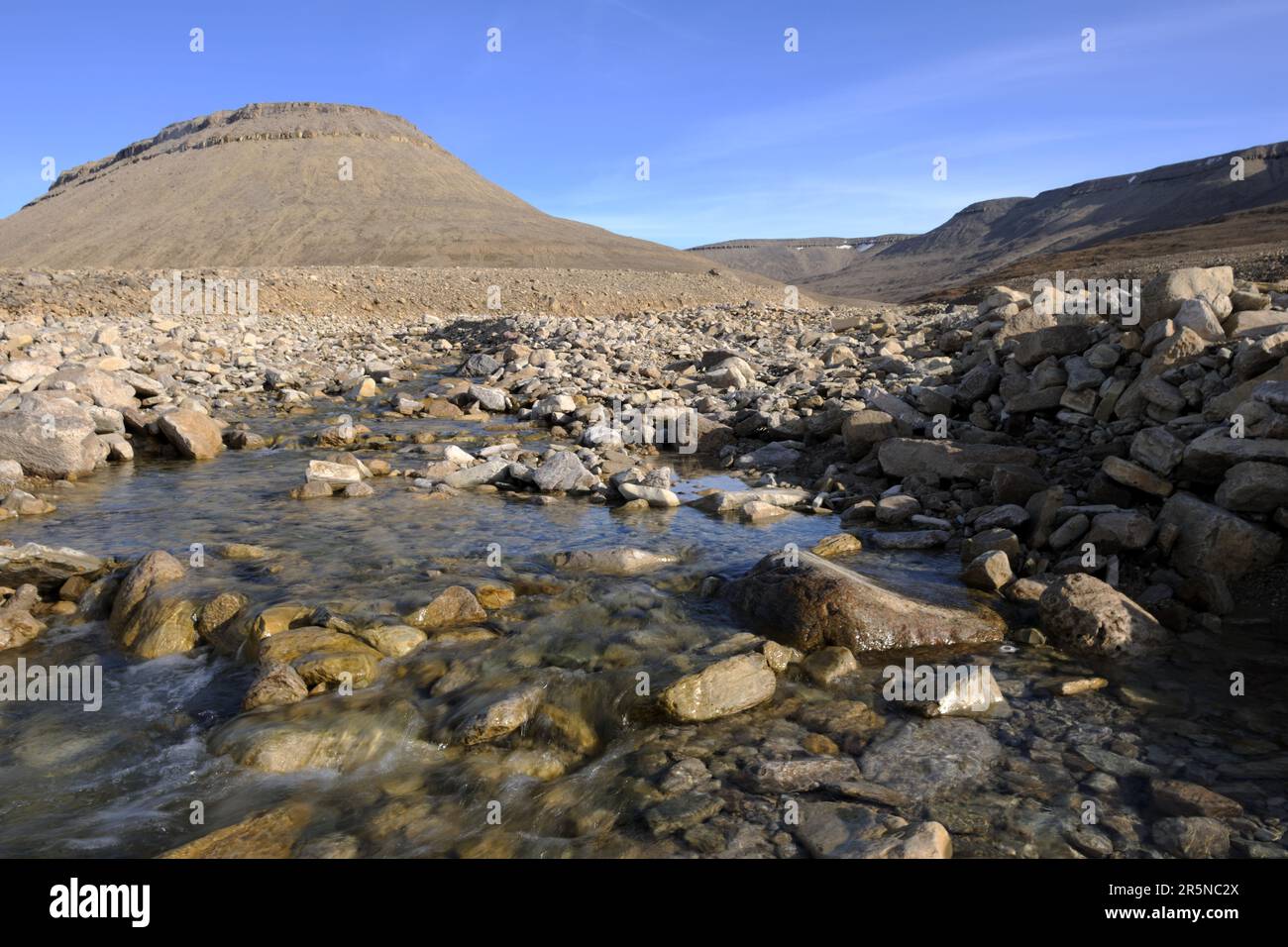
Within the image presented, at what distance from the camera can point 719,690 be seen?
440 cm

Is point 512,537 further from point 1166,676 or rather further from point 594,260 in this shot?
point 594,260

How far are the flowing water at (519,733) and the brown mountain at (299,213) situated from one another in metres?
48.8

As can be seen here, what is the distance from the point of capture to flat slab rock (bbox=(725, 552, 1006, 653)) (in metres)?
5.14

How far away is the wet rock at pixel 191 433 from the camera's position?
1041 centimetres

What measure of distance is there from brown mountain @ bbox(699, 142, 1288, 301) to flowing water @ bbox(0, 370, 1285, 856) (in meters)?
58.6

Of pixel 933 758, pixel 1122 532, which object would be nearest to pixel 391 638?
pixel 933 758

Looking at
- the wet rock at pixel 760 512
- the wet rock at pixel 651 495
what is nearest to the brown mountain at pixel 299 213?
the wet rock at pixel 651 495

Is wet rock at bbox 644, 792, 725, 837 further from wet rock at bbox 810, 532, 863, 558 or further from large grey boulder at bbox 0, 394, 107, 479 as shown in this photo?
large grey boulder at bbox 0, 394, 107, 479

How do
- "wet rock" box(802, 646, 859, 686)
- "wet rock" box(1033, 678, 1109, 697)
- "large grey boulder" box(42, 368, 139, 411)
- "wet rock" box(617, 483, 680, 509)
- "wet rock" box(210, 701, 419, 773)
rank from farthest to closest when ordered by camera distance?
"large grey boulder" box(42, 368, 139, 411)
"wet rock" box(617, 483, 680, 509)
"wet rock" box(802, 646, 859, 686)
"wet rock" box(1033, 678, 1109, 697)
"wet rock" box(210, 701, 419, 773)

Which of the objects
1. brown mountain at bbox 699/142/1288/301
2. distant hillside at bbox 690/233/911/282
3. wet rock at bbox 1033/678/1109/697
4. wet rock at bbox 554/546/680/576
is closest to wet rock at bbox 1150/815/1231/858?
wet rock at bbox 1033/678/1109/697

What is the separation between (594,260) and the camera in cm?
5600

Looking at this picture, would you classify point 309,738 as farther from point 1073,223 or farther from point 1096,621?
point 1073,223
